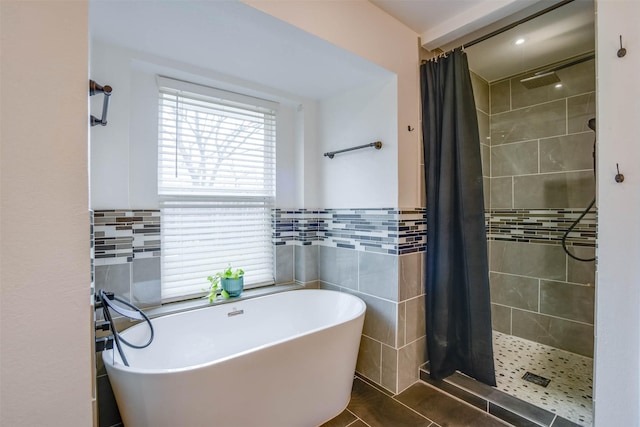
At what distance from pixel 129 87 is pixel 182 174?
0.61 meters

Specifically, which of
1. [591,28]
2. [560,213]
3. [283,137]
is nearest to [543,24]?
[591,28]

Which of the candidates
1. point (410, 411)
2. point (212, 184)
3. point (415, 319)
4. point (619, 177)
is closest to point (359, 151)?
point (212, 184)

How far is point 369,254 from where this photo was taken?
218 cm

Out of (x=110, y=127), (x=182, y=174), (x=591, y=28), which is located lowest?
(x=182, y=174)

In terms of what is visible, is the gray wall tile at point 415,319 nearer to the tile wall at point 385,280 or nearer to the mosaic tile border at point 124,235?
the tile wall at point 385,280

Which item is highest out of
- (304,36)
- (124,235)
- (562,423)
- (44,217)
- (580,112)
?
Result: (304,36)

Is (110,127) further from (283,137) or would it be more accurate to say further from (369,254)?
(369,254)

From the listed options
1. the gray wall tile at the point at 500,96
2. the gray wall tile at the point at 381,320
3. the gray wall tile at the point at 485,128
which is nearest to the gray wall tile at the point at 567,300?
the gray wall tile at the point at 485,128

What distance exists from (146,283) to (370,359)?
164 centimetres

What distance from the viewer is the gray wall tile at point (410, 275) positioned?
2021 millimetres

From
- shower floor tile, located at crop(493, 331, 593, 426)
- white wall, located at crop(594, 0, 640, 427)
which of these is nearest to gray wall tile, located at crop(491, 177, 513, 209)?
shower floor tile, located at crop(493, 331, 593, 426)

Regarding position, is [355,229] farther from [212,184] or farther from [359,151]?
[212,184]

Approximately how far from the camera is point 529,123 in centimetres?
256

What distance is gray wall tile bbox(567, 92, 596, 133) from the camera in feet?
7.25
